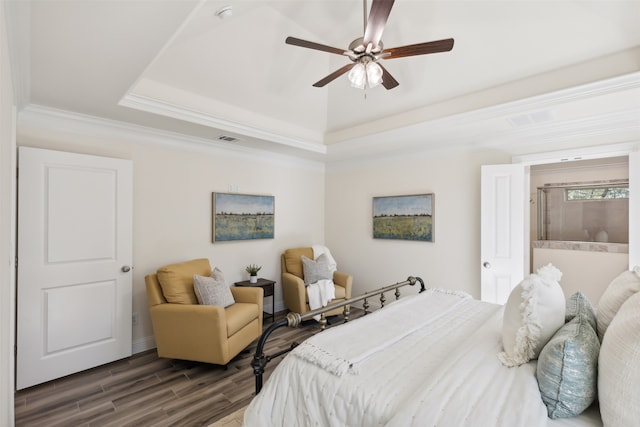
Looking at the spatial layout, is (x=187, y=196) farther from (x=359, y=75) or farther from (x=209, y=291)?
(x=359, y=75)

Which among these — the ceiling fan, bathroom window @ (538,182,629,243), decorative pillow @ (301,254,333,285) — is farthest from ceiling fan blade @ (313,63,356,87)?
bathroom window @ (538,182,629,243)

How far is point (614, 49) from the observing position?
8.11 ft

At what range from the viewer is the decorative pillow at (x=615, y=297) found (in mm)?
1524

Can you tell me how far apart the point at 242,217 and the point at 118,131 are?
173 centimetres

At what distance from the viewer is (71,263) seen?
2.89 metres

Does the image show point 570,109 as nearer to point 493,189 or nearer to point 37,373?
point 493,189

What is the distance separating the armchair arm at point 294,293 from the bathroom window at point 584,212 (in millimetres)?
4592

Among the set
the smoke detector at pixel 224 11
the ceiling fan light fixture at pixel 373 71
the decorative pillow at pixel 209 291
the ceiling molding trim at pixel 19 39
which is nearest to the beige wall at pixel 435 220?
the ceiling fan light fixture at pixel 373 71

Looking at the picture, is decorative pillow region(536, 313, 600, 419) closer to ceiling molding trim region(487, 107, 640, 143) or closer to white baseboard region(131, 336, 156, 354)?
ceiling molding trim region(487, 107, 640, 143)

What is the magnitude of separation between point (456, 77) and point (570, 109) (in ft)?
3.44

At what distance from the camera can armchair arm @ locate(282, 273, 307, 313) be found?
409 centimetres

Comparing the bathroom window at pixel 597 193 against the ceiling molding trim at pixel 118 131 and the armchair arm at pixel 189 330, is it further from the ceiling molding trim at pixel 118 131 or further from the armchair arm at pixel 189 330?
the armchair arm at pixel 189 330

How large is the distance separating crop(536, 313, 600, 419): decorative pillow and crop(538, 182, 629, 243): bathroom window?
5413mm

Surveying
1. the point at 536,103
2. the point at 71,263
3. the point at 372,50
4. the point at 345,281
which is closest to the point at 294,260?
the point at 345,281
